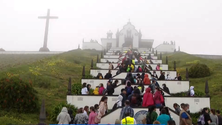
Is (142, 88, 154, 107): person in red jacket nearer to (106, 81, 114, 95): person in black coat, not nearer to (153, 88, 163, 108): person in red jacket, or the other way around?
(153, 88, 163, 108): person in red jacket

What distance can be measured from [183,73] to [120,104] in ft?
62.7

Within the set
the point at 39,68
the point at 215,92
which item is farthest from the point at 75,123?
the point at 39,68

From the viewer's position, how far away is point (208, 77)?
1125 inches

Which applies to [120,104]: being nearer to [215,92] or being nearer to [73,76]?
[215,92]

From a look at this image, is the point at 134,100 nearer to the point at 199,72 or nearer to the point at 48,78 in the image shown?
the point at 48,78

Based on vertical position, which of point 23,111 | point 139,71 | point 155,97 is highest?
point 139,71

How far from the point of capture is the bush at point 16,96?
Result: 645 inches

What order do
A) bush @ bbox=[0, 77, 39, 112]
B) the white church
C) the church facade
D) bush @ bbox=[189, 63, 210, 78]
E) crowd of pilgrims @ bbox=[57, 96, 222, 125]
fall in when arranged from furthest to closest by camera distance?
1. the church facade
2. the white church
3. bush @ bbox=[189, 63, 210, 78]
4. bush @ bbox=[0, 77, 39, 112]
5. crowd of pilgrims @ bbox=[57, 96, 222, 125]

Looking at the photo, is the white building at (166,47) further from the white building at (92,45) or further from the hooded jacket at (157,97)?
the hooded jacket at (157,97)

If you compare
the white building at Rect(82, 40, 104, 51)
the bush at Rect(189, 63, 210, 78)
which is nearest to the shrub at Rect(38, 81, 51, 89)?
the bush at Rect(189, 63, 210, 78)

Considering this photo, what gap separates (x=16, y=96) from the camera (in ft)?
54.0

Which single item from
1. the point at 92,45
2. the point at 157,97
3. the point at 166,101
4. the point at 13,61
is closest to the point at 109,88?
the point at 166,101

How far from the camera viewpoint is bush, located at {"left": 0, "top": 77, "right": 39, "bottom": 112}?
53.7 feet

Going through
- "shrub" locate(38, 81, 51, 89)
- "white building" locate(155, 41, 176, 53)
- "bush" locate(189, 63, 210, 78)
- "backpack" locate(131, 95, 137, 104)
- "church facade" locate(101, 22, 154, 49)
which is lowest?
"backpack" locate(131, 95, 137, 104)
